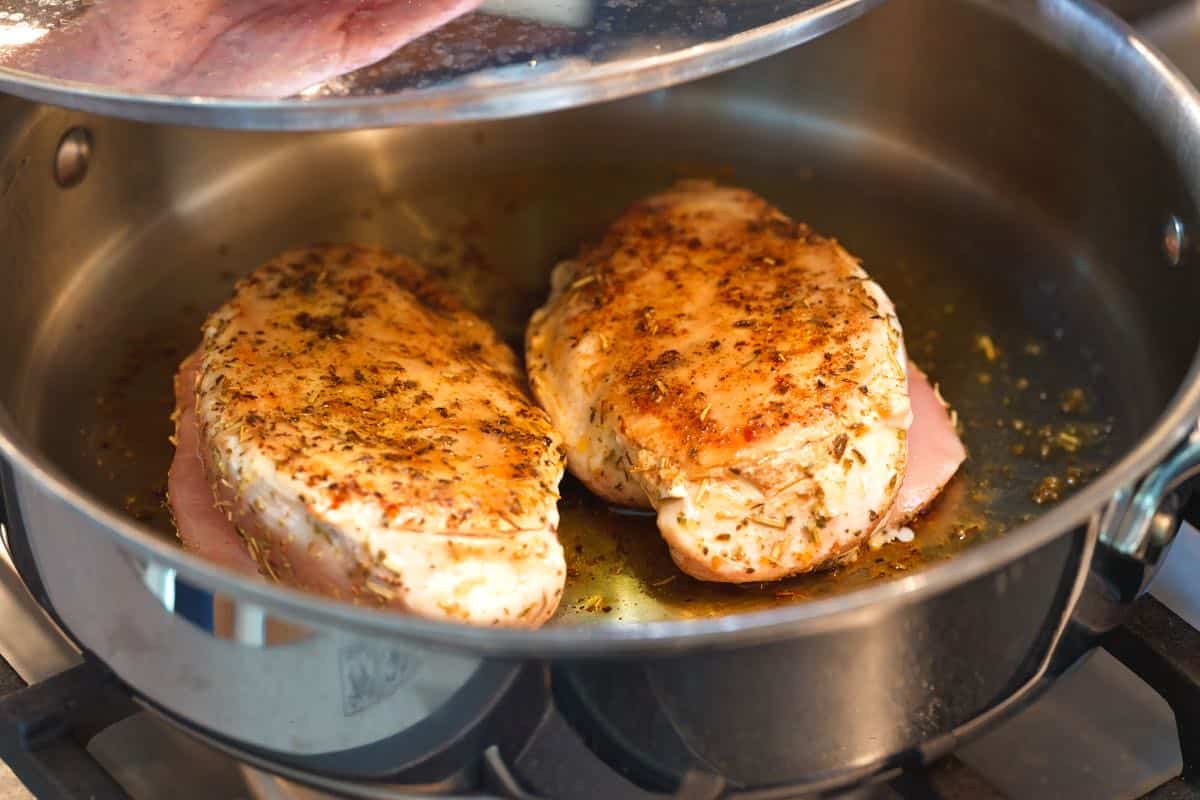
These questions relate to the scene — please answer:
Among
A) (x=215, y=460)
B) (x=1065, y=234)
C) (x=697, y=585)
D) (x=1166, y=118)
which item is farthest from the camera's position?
(x=1065, y=234)

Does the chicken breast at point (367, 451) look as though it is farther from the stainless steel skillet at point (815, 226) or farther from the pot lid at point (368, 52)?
the pot lid at point (368, 52)

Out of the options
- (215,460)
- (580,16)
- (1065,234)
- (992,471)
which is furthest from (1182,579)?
(215,460)

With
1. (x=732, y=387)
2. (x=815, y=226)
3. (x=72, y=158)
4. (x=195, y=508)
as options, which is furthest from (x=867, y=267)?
(x=72, y=158)

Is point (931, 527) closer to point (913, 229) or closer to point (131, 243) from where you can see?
point (913, 229)

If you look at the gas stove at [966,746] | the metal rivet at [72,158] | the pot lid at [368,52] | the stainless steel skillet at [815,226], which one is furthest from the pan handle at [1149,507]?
the metal rivet at [72,158]

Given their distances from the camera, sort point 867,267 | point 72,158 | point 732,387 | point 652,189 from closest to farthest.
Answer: point 732,387, point 72,158, point 867,267, point 652,189

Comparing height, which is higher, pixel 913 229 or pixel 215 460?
pixel 215 460

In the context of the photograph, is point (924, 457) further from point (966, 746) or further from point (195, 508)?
point (195, 508)
